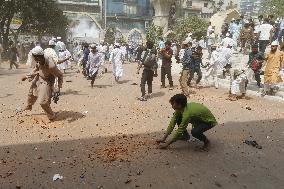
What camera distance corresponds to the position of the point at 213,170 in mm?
6074

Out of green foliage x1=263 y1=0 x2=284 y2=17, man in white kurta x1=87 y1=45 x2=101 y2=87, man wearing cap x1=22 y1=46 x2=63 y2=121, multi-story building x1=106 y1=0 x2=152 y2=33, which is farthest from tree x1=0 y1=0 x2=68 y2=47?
man wearing cap x1=22 y1=46 x2=63 y2=121

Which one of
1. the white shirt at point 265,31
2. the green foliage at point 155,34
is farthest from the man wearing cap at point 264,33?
the green foliage at point 155,34

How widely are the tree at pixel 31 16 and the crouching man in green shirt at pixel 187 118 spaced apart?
25.8 metres

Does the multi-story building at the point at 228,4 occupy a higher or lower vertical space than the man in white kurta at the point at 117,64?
higher

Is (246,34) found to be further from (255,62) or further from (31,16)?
(31,16)

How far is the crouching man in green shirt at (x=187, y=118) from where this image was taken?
637cm

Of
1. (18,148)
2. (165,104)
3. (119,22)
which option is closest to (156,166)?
(18,148)

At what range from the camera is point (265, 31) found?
1677 cm

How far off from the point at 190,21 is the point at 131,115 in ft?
81.1

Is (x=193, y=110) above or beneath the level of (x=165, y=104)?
above

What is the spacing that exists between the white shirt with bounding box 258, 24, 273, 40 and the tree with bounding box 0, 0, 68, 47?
67.1 ft

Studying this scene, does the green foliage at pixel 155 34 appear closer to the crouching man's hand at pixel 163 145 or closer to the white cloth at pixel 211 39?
the white cloth at pixel 211 39

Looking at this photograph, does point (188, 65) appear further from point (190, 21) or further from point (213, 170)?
point (190, 21)

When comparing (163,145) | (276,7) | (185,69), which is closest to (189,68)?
(185,69)
